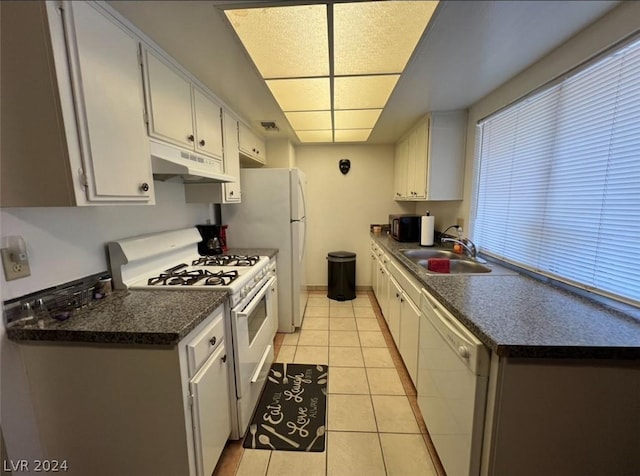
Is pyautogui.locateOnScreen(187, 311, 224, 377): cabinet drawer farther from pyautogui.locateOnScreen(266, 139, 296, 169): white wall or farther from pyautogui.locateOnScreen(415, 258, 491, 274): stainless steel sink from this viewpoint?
pyautogui.locateOnScreen(266, 139, 296, 169): white wall

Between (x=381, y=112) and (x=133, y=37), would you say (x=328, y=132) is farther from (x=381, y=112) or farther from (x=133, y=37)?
(x=133, y=37)

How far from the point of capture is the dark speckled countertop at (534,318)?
0.91 metres

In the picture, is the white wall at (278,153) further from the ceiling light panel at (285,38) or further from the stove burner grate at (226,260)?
the ceiling light panel at (285,38)

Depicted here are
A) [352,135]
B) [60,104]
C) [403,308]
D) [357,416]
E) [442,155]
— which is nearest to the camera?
[60,104]

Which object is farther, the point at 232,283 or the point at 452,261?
the point at 452,261

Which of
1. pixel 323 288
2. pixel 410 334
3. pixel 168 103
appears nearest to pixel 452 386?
pixel 410 334

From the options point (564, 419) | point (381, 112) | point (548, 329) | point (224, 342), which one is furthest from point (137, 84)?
point (564, 419)

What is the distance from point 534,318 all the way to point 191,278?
1804 millimetres

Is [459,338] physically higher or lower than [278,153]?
lower

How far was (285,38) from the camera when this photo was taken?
135cm

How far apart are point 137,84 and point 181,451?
168 cm

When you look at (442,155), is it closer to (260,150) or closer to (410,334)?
(410,334)

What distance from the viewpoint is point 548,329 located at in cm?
102

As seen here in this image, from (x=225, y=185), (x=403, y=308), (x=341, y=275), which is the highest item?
(x=225, y=185)
